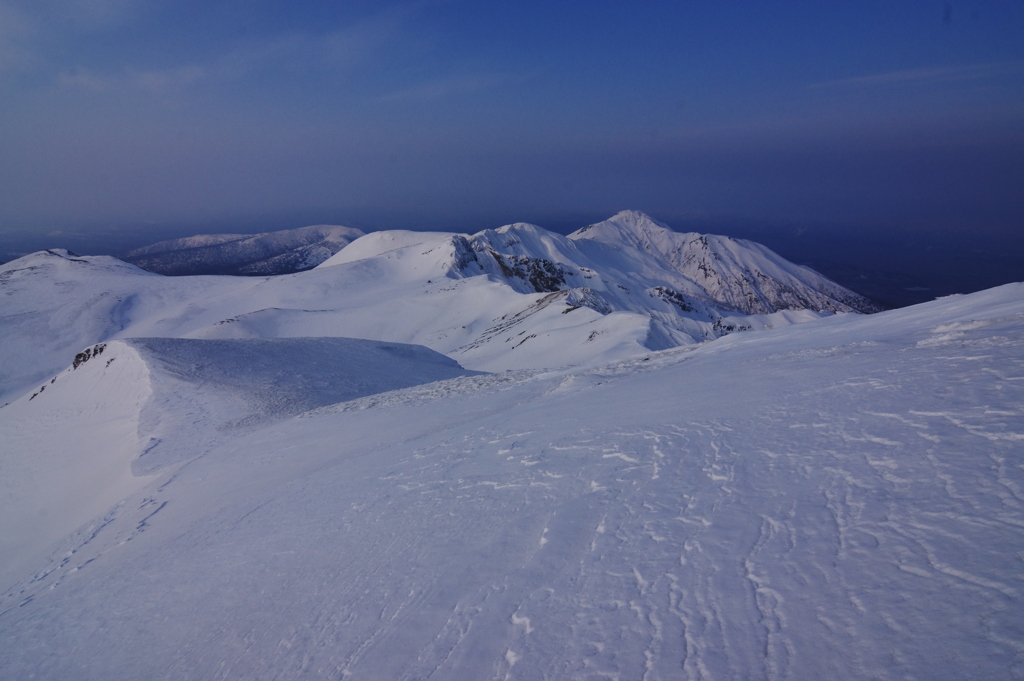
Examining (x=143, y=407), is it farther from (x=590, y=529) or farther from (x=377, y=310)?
(x=377, y=310)

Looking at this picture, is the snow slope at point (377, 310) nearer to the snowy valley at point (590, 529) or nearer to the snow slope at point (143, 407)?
the snow slope at point (143, 407)

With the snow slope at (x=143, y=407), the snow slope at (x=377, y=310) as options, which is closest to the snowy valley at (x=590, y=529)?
the snow slope at (x=143, y=407)

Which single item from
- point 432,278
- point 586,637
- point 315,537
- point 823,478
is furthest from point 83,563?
point 432,278

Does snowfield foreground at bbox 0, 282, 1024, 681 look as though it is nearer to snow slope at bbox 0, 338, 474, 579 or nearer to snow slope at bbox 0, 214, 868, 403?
snow slope at bbox 0, 338, 474, 579

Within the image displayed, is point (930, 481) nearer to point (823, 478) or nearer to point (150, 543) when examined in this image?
point (823, 478)

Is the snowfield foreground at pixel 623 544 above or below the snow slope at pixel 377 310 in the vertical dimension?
above

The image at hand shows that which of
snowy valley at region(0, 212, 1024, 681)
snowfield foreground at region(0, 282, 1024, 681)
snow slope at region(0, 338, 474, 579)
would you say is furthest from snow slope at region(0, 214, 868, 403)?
snowfield foreground at region(0, 282, 1024, 681)
